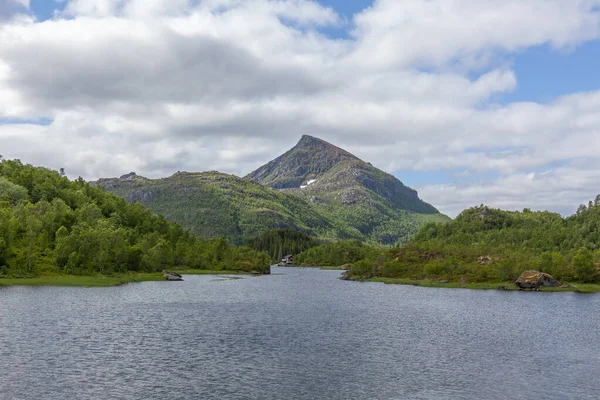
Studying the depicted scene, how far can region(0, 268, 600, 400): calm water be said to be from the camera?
54.3 metres

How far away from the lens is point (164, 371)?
6000 cm

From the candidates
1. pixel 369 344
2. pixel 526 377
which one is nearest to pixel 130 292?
pixel 369 344

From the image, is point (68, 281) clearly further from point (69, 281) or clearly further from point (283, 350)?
point (283, 350)

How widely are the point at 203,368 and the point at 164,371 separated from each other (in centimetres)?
474

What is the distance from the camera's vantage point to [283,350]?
242 ft

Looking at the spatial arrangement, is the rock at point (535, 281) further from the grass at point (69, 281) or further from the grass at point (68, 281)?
the grass at point (68, 281)

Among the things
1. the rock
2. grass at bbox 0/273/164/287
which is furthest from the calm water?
the rock

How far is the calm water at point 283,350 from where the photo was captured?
54281mm

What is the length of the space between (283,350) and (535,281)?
483ft

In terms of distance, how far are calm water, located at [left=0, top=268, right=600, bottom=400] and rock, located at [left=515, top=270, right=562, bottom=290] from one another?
5850 cm

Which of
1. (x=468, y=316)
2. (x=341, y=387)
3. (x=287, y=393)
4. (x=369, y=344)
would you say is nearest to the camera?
(x=287, y=393)

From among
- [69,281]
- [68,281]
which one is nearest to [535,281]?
[69,281]

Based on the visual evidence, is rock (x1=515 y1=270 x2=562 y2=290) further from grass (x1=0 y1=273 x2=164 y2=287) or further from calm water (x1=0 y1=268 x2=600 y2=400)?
grass (x1=0 y1=273 x2=164 y2=287)

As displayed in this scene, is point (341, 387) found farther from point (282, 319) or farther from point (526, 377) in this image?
point (282, 319)
